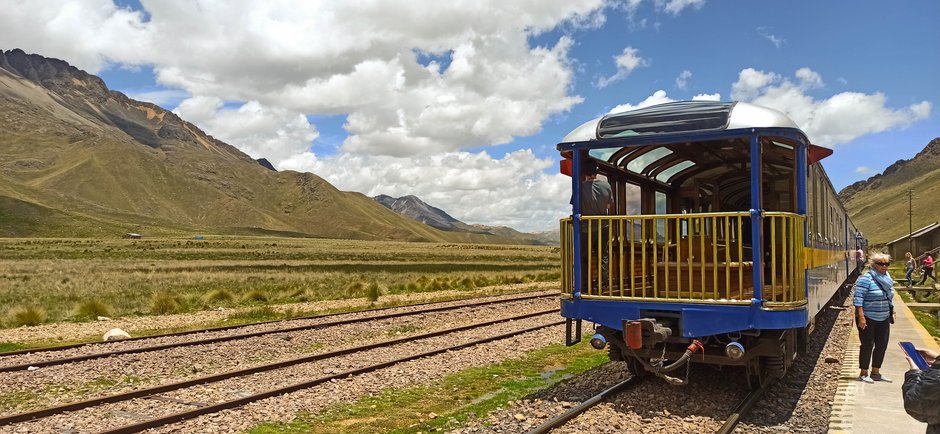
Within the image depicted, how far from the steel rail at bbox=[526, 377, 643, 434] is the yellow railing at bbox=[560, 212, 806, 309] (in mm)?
1174

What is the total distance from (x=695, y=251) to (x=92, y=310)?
1835 cm

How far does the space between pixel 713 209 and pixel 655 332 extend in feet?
13.1

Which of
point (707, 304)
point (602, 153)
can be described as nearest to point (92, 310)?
point (602, 153)

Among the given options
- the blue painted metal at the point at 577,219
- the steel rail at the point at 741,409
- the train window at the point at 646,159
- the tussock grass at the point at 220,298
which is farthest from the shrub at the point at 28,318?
the steel rail at the point at 741,409

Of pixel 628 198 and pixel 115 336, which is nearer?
pixel 628 198

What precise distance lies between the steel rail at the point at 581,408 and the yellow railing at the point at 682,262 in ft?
3.85

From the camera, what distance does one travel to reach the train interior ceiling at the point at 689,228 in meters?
7.78

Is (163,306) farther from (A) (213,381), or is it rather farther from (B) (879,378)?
(B) (879,378)

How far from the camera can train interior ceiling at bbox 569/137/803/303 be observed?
7.78 metres

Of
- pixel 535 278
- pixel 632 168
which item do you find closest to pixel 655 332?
pixel 632 168

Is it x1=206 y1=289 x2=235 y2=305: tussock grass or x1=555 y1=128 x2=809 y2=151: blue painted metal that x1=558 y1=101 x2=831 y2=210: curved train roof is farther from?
x1=206 y1=289 x2=235 y2=305: tussock grass

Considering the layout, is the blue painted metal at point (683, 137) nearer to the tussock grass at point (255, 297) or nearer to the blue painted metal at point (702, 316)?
the blue painted metal at point (702, 316)

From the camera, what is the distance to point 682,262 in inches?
332

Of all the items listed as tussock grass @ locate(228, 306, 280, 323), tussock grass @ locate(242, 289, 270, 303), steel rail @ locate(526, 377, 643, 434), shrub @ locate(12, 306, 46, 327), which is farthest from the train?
tussock grass @ locate(242, 289, 270, 303)
